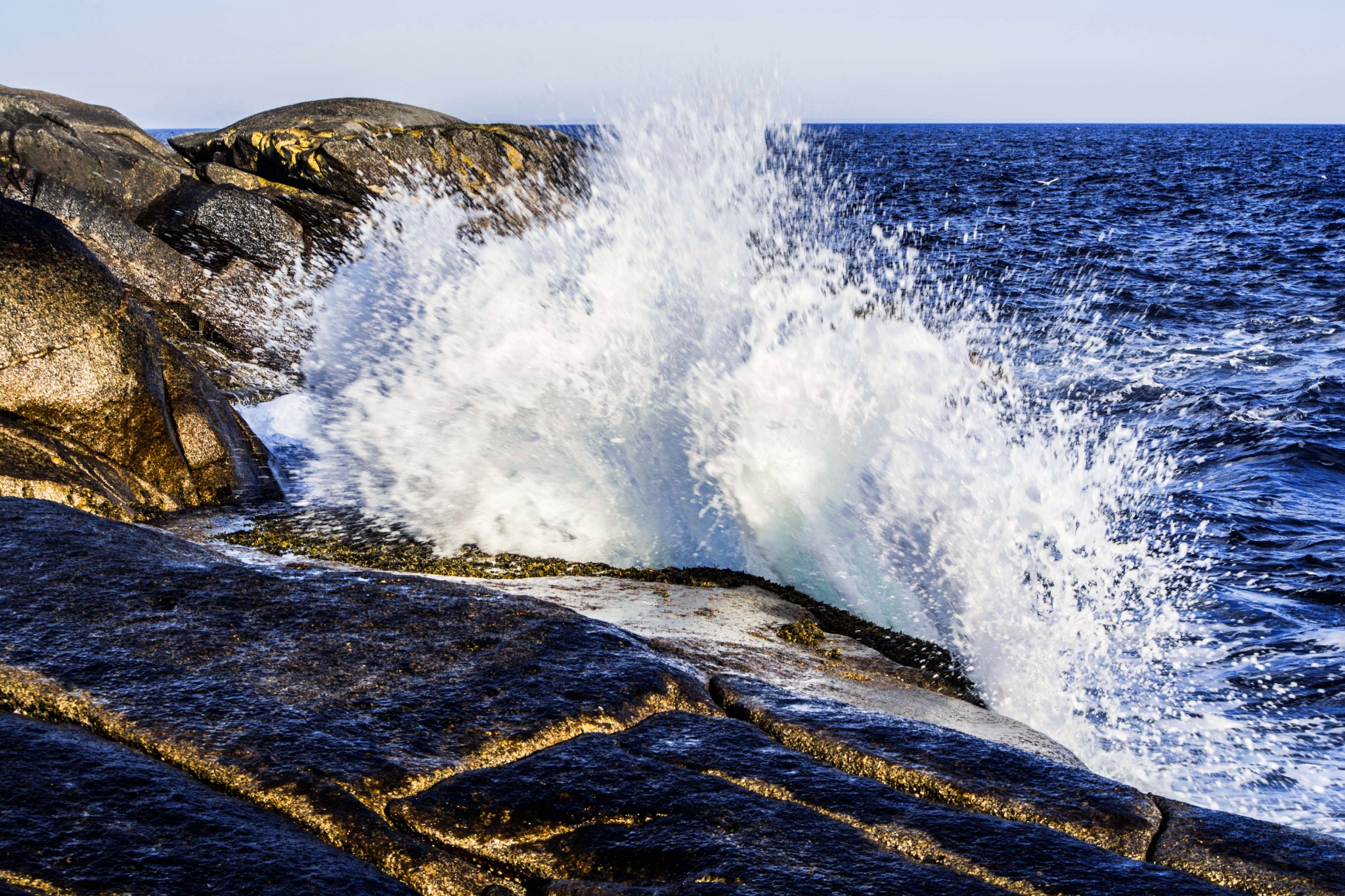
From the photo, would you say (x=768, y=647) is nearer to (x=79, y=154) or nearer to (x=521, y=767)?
(x=521, y=767)

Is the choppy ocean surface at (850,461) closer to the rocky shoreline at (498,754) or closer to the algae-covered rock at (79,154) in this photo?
the rocky shoreline at (498,754)

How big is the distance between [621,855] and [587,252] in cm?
590

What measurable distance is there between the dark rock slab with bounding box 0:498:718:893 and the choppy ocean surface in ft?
6.95

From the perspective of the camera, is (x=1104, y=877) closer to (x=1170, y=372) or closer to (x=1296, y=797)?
(x=1296, y=797)

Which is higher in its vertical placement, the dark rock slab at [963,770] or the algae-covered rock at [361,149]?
the algae-covered rock at [361,149]

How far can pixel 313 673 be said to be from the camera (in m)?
2.07

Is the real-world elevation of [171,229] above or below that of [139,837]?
above

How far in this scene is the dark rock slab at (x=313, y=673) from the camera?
1.68 m

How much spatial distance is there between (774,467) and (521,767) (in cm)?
354

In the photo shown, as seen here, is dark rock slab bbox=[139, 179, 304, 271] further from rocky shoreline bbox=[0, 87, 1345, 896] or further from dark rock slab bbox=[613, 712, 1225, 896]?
dark rock slab bbox=[613, 712, 1225, 896]

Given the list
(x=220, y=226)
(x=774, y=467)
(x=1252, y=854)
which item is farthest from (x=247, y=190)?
(x=1252, y=854)

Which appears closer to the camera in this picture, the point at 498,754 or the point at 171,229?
the point at 498,754

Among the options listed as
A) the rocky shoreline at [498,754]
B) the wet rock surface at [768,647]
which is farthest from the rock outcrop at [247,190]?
the rocky shoreline at [498,754]

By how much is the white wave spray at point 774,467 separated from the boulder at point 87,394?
2.55ft
